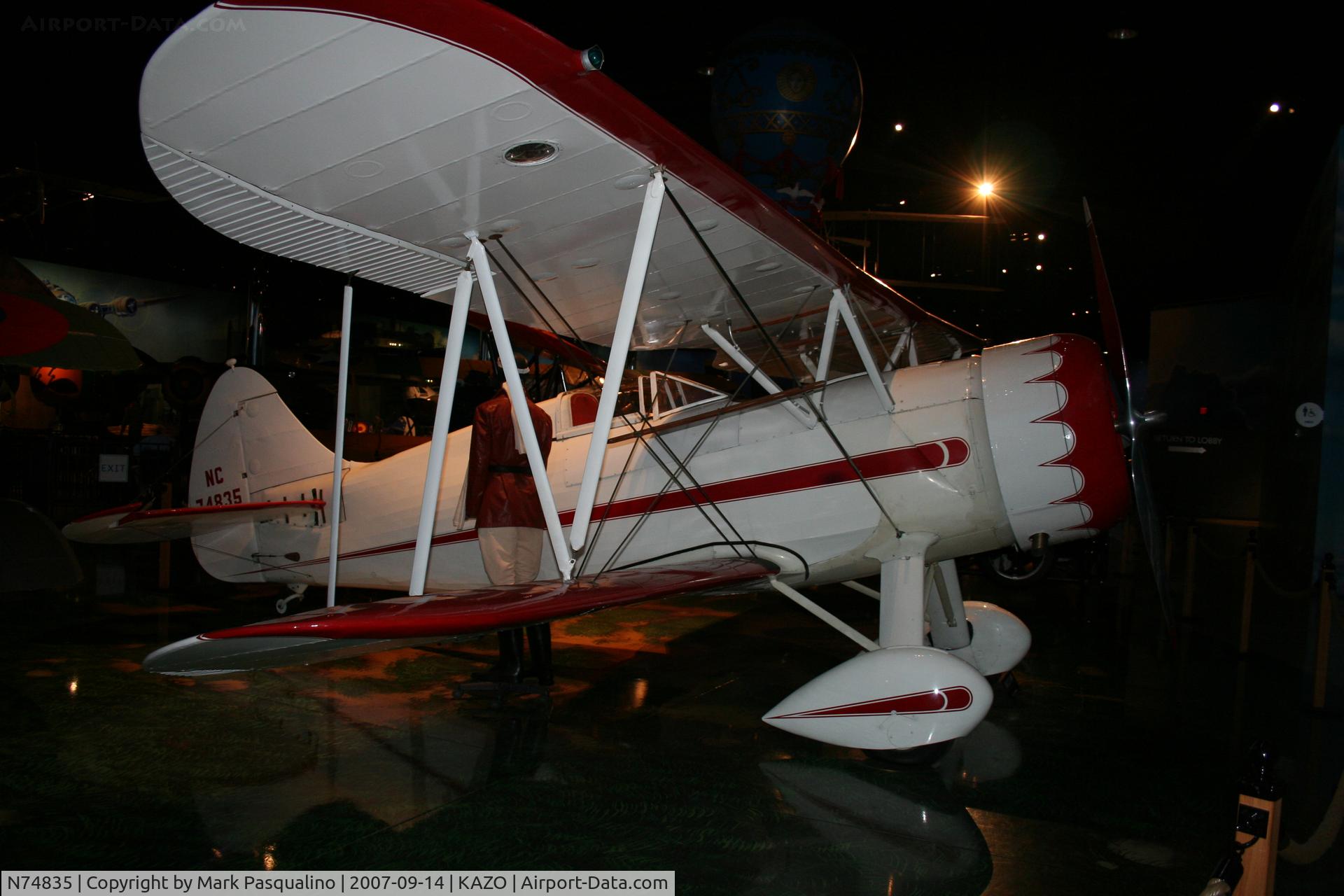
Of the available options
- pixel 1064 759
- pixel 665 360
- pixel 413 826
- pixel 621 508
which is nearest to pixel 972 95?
pixel 665 360

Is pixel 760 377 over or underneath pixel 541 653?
over

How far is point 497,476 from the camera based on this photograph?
475 centimetres

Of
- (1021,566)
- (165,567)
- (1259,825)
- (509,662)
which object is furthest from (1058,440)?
(165,567)

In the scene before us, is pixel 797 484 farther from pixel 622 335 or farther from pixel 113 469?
pixel 113 469

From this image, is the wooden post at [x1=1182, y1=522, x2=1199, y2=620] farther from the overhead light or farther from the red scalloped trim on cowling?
the overhead light

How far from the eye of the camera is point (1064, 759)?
387 centimetres

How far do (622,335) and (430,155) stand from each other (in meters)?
0.90

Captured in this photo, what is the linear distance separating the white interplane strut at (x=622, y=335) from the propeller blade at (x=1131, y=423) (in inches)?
92.2

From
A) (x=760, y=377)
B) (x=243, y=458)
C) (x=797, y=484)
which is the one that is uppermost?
(x=760, y=377)

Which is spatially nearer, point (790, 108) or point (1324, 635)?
point (1324, 635)

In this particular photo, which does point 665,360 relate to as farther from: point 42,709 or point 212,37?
point 212,37

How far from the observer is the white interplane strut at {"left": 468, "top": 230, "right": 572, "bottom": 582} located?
3.44 m

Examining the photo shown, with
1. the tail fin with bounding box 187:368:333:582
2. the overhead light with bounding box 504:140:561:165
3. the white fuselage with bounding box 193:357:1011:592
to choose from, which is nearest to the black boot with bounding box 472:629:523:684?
the white fuselage with bounding box 193:357:1011:592

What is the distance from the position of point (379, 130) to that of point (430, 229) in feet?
2.96
